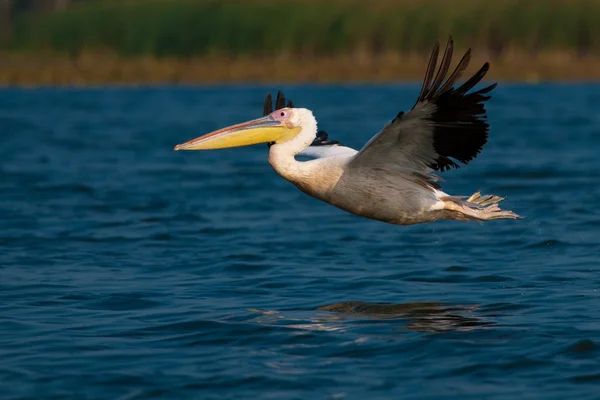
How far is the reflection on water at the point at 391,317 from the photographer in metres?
6.77

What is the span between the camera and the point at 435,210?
25.1 ft

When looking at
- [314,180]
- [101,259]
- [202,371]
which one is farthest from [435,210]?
[101,259]

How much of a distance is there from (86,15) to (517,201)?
2849 cm

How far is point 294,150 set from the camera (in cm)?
752

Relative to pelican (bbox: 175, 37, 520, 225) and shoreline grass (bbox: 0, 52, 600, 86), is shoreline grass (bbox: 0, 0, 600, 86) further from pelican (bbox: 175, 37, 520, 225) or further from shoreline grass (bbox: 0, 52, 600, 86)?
pelican (bbox: 175, 37, 520, 225)

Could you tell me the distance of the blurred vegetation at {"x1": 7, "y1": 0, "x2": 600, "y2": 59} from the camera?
110 ft

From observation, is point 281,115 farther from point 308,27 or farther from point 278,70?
point 308,27

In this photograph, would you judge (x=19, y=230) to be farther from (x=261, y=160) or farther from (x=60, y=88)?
(x=60, y=88)

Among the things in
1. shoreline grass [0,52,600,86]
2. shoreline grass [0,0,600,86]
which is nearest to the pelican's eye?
shoreline grass [0,52,600,86]

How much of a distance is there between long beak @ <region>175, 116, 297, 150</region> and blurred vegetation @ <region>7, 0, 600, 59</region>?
26.4 meters

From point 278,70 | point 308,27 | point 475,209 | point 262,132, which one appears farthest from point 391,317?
point 308,27

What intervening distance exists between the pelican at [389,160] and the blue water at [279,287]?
25.4 inches

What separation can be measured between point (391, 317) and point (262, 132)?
1.59 m

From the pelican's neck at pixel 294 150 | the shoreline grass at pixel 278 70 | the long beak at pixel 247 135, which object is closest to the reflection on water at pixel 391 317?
the pelican's neck at pixel 294 150
